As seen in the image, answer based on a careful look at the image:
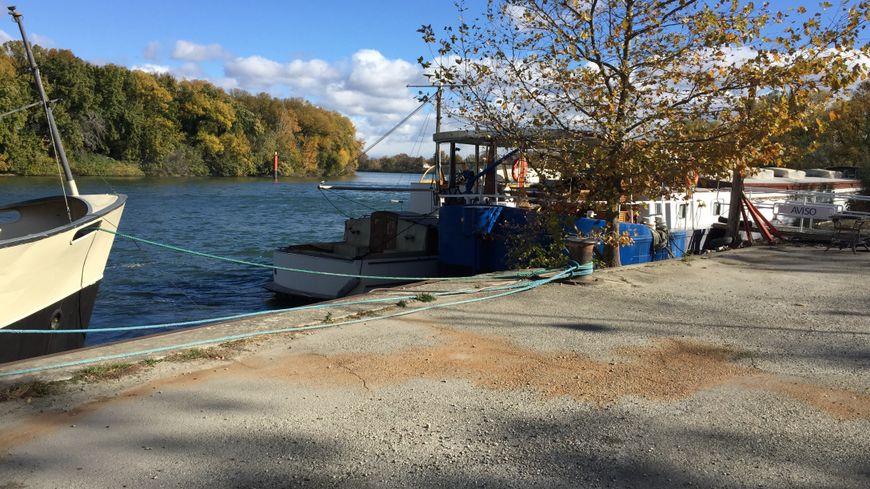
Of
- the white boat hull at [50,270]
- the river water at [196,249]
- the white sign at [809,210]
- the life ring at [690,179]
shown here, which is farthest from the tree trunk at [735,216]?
the white boat hull at [50,270]

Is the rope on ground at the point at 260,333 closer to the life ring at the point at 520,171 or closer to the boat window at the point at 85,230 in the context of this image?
the boat window at the point at 85,230

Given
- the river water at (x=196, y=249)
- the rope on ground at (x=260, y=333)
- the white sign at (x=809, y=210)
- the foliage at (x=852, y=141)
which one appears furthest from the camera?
the foliage at (x=852, y=141)

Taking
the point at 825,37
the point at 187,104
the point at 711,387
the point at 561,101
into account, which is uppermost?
the point at 187,104

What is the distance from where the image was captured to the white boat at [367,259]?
600 inches

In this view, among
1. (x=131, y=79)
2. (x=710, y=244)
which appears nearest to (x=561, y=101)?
(x=710, y=244)

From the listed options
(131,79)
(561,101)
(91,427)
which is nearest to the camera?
(91,427)

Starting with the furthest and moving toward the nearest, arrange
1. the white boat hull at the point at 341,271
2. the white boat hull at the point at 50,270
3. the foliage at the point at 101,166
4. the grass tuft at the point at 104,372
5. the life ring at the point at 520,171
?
the foliage at the point at 101,166, the life ring at the point at 520,171, the white boat hull at the point at 341,271, the white boat hull at the point at 50,270, the grass tuft at the point at 104,372

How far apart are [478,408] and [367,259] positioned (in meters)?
10.5

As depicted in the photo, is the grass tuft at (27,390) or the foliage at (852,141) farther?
the foliage at (852,141)

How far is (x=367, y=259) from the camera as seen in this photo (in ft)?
50.0

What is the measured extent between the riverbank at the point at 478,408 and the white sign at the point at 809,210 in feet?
32.1

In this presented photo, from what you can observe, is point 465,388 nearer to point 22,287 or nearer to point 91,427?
point 91,427

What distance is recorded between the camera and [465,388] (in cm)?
528

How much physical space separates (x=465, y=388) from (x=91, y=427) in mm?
2592
